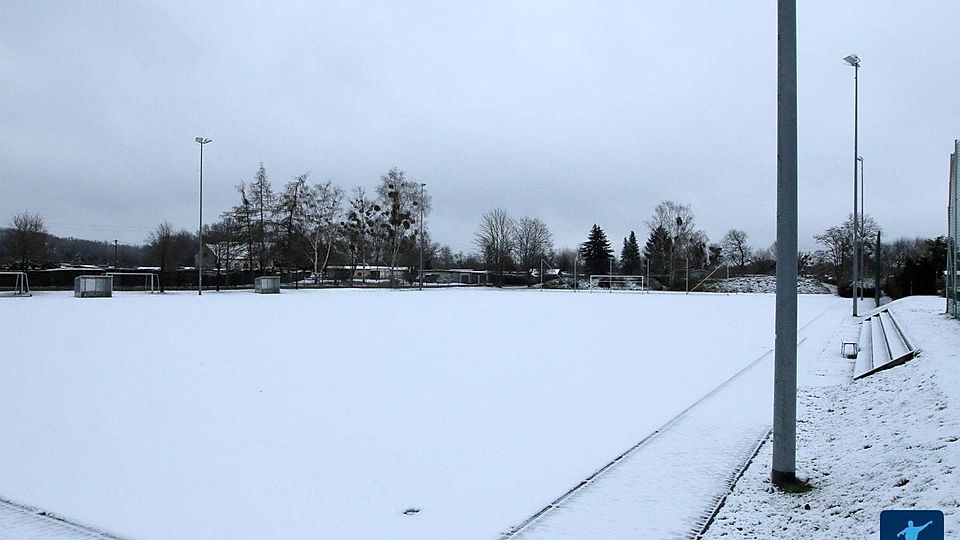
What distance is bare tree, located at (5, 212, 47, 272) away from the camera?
59.2 meters

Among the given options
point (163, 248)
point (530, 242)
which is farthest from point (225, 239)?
point (530, 242)

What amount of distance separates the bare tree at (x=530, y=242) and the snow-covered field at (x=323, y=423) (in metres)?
79.2

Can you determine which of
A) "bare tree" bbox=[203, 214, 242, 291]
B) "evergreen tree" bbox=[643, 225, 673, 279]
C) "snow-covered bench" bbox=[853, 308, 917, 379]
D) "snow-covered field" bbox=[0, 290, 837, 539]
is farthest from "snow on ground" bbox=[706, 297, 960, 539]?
"evergreen tree" bbox=[643, 225, 673, 279]

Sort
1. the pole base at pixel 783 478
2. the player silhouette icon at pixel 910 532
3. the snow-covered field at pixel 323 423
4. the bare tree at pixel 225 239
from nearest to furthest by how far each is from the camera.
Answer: the player silhouette icon at pixel 910 532
the snow-covered field at pixel 323 423
the pole base at pixel 783 478
the bare tree at pixel 225 239

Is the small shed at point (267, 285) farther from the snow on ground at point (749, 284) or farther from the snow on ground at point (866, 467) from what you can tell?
the snow on ground at point (866, 467)

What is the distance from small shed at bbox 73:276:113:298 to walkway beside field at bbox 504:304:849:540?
39.9 metres

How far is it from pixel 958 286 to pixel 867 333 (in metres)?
3.17

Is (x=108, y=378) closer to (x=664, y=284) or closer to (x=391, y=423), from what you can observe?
(x=391, y=423)

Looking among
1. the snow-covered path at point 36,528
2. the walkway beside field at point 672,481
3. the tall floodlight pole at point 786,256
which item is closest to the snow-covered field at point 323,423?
the snow-covered path at point 36,528

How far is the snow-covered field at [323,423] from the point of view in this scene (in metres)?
5.57

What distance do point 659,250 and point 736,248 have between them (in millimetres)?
15941

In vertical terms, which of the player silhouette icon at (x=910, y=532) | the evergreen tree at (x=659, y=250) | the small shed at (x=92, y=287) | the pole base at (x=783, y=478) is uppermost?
the evergreen tree at (x=659, y=250)

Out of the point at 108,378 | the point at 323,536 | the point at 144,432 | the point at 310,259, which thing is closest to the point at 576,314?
the point at 108,378

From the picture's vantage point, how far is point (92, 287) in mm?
40688
